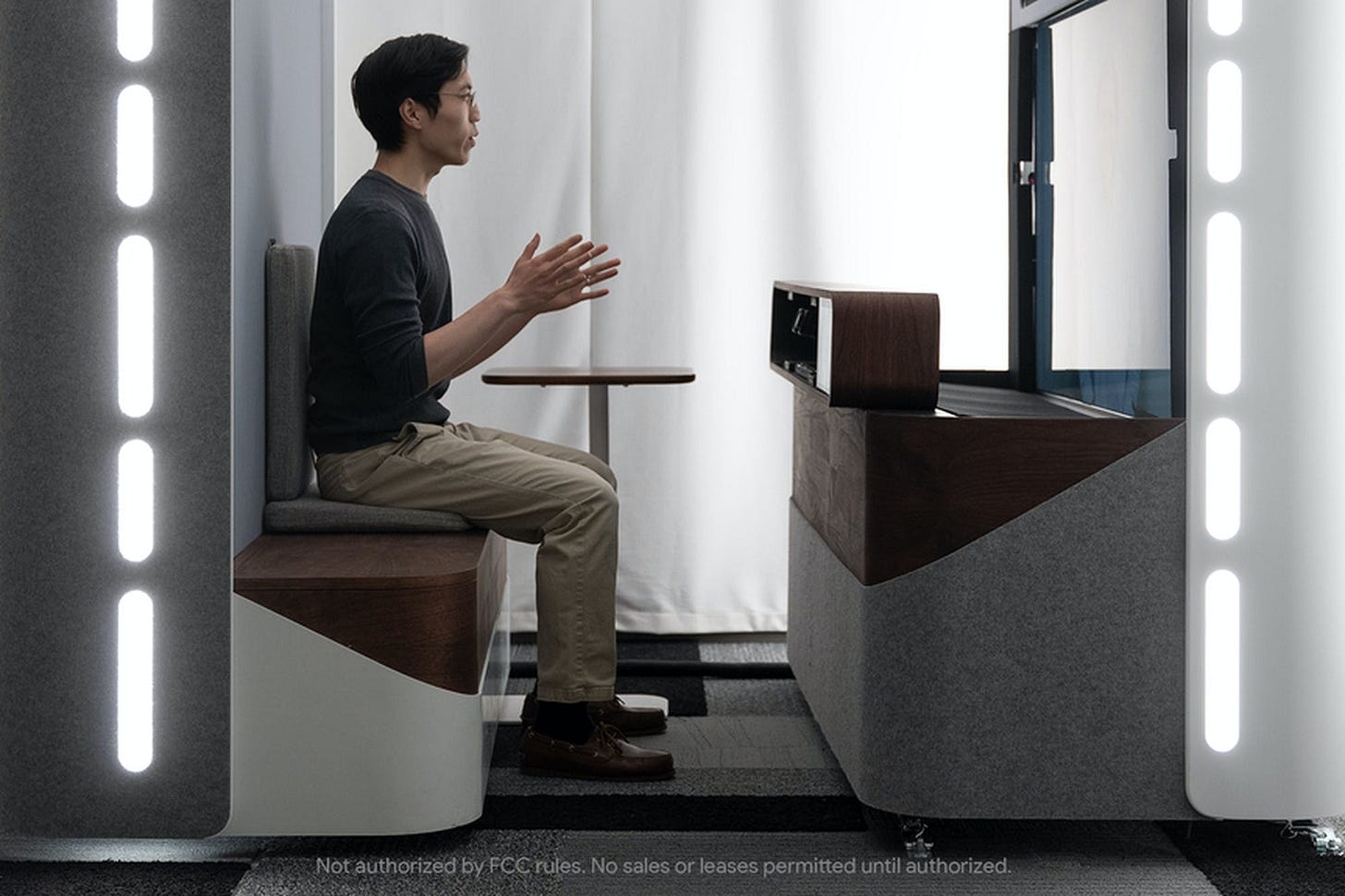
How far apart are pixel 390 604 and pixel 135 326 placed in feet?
1.76

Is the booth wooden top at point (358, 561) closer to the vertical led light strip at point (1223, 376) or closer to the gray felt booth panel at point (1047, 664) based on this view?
the gray felt booth panel at point (1047, 664)

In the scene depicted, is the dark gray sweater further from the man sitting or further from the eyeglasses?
the eyeglasses

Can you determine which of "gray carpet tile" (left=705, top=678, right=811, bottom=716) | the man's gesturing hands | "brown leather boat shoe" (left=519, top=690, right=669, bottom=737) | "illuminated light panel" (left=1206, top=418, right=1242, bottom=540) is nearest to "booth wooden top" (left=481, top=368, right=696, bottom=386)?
the man's gesturing hands

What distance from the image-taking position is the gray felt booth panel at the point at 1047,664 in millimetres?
2137

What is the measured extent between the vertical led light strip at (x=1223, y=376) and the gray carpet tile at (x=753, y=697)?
1095 mm

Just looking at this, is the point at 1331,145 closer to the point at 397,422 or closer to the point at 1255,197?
the point at 1255,197

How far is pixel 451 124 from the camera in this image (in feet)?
8.80

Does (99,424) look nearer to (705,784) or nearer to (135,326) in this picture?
(135,326)

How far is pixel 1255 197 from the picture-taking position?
2.09 m

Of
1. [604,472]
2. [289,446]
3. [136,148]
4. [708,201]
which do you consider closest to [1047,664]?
[604,472]

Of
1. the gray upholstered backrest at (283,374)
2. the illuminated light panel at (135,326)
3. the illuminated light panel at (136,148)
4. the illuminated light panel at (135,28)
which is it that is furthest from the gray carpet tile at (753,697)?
the illuminated light panel at (135,28)

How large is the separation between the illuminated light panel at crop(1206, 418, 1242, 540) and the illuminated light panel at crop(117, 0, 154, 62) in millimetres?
1592

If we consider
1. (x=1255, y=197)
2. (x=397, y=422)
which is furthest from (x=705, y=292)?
(x=1255, y=197)

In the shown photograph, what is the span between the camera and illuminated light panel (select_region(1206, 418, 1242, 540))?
212 cm
